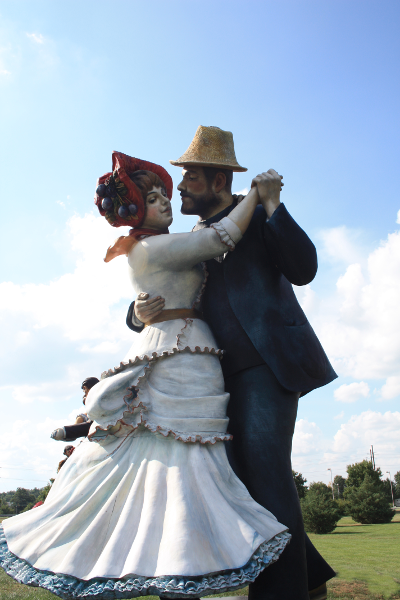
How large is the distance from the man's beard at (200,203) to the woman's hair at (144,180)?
0.26 m

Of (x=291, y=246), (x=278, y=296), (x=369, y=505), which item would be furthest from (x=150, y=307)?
(x=369, y=505)

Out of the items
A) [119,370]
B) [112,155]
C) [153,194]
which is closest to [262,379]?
[119,370]

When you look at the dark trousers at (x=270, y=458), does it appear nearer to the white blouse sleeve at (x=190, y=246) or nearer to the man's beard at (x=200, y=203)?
the white blouse sleeve at (x=190, y=246)

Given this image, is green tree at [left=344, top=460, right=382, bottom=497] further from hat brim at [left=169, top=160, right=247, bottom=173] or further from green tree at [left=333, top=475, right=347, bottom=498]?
green tree at [left=333, top=475, right=347, bottom=498]

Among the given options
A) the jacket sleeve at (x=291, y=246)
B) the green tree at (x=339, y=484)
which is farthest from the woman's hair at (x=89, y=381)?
the green tree at (x=339, y=484)

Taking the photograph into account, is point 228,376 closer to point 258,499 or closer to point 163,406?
point 163,406

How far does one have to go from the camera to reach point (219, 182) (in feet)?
10.5

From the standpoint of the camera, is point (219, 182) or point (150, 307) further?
point (219, 182)

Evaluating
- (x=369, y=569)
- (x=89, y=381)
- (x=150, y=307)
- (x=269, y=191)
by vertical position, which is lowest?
(x=369, y=569)

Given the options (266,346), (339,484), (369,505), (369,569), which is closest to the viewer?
(266,346)

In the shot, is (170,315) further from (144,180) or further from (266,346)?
(144,180)

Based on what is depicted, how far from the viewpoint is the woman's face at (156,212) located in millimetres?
3029

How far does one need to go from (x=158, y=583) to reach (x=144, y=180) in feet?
7.33

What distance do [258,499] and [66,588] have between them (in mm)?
1001
